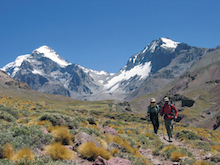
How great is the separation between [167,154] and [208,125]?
47085 millimetres

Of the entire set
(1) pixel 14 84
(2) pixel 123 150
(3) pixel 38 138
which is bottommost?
(2) pixel 123 150

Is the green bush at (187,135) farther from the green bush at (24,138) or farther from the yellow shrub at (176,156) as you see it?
the green bush at (24,138)

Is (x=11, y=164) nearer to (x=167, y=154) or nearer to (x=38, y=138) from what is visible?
(x=38, y=138)

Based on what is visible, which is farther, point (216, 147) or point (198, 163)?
point (216, 147)

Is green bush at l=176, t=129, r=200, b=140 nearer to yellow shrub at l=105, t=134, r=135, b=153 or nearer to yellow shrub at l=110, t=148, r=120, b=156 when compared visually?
yellow shrub at l=105, t=134, r=135, b=153

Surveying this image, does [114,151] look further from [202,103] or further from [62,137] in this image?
[202,103]

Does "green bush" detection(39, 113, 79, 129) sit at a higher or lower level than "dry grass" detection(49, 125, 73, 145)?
higher

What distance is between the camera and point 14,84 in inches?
4422

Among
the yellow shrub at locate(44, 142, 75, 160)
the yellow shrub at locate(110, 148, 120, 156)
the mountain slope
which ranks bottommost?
the yellow shrub at locate(110, 148, 120, 156)

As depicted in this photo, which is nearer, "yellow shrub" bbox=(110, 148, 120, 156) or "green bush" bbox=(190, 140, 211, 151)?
"yellow shrub" bbox=(110, 148, 120, 156)

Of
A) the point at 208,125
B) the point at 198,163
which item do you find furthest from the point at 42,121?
the point at 208,125

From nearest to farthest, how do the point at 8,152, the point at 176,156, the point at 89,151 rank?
the point at 8,152
the point at 89,151
the point at 176,156

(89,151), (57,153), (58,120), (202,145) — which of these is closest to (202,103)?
(202,145)

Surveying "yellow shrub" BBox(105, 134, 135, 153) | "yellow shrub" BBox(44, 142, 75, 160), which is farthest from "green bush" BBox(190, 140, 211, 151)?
"yellow shrub" BBox(44, 142, 75, 160)
